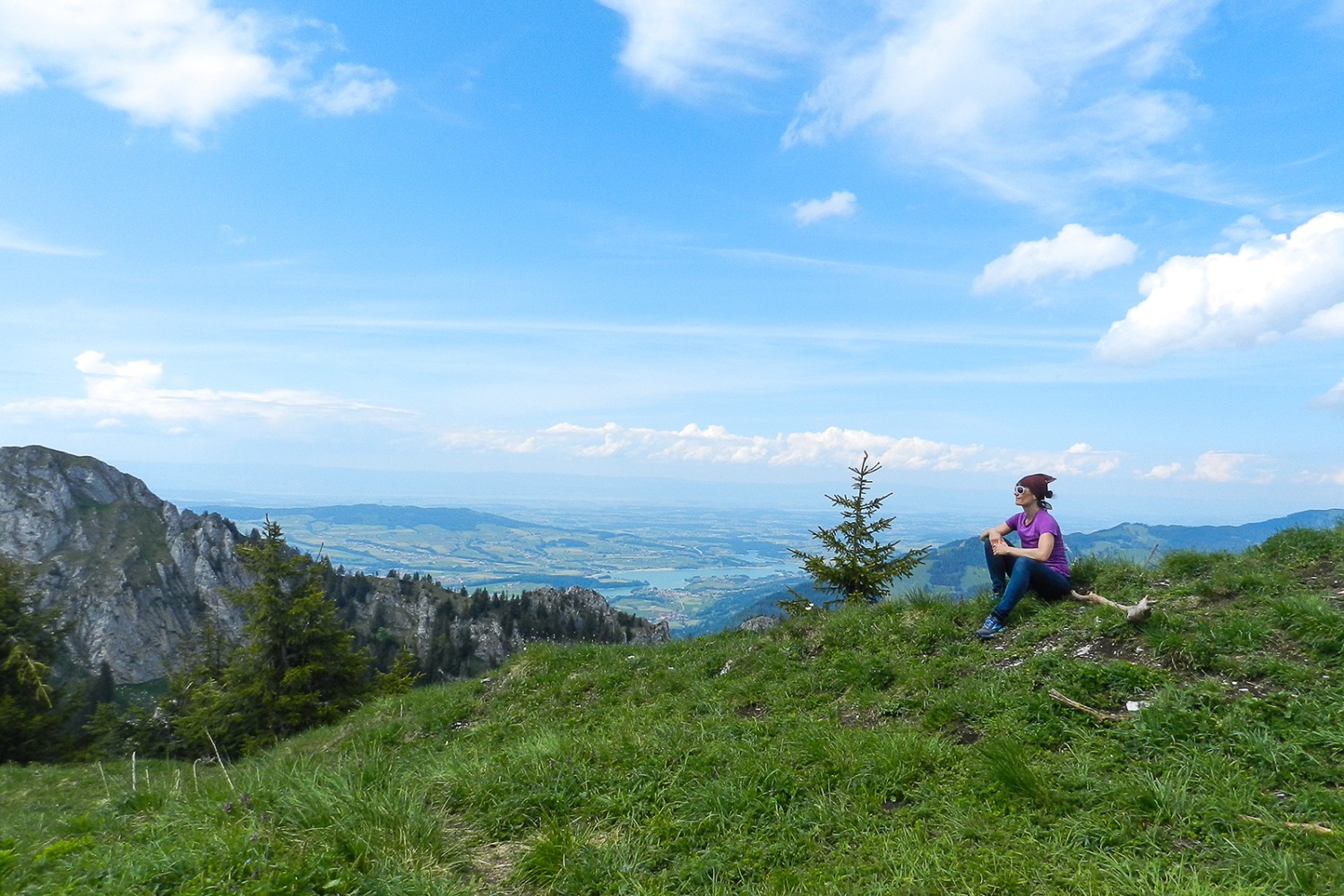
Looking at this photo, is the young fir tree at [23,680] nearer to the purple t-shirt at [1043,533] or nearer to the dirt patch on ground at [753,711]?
the dirt patch on ground at [753,711]

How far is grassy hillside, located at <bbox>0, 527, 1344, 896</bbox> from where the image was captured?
4.70 meters

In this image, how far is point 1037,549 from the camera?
10477mm

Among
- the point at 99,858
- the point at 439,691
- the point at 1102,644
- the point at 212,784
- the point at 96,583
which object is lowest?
the point at 96,583

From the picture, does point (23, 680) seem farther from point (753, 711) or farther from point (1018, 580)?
point (1018, 580)

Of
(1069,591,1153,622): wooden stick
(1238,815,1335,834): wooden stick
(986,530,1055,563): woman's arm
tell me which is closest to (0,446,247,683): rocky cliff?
(986,530,1055,563): woman's arm

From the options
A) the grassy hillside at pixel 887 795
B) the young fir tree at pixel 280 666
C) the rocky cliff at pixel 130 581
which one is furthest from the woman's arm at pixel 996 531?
the rocky cliff at pixel 130 581

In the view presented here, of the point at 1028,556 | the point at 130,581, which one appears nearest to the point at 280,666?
the point at 1028,556

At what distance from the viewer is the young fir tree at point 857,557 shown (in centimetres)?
2025

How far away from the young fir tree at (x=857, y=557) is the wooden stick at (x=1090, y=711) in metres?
12.5

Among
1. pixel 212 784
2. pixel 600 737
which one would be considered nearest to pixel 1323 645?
pixel 600 737

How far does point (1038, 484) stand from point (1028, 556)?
51.8 inches

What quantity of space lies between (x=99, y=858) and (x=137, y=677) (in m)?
229

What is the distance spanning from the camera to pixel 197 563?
192 metres

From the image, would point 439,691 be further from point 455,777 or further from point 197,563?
point 197,563
